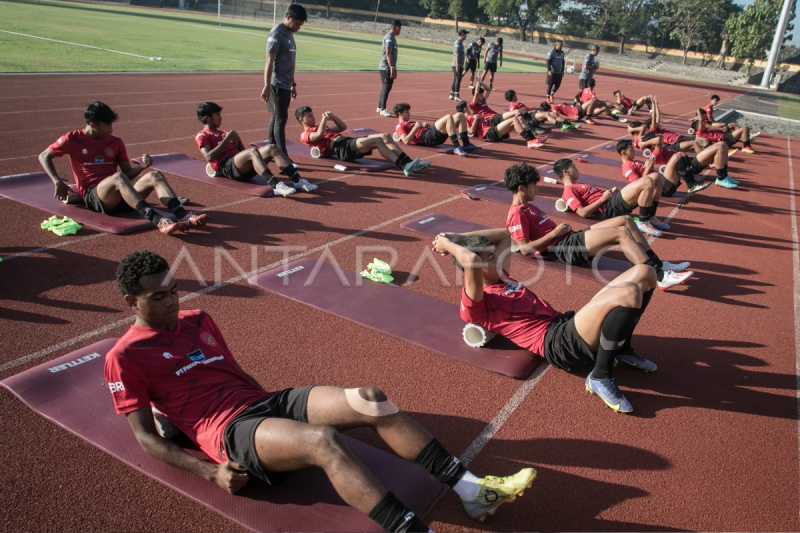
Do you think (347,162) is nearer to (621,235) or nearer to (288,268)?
(288,268)

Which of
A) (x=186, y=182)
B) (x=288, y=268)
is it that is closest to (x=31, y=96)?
(x=186, y=182)

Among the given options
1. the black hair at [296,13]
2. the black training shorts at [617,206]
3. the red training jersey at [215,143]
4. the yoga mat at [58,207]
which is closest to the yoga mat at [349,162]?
the red training jersey at [215,143]

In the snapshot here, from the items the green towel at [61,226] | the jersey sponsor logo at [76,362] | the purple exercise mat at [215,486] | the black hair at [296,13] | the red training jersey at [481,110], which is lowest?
the purple exercise mat at [215,486]

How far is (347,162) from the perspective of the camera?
9.30 m

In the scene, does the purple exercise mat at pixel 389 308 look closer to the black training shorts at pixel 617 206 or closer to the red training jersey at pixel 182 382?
the red training jersey at pixel 182 382

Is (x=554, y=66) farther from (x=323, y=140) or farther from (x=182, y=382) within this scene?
(x=182, y=382)

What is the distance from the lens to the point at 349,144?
354 inches

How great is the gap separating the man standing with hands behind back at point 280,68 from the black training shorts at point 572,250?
450 cm

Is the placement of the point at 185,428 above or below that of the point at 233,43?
below

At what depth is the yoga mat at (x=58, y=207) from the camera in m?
5.73

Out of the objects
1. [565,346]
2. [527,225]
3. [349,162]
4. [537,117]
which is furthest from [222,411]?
[537,117]

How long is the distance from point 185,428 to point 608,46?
215 ft

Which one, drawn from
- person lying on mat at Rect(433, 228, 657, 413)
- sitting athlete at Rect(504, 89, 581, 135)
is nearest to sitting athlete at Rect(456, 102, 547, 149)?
sitting athlete at Rect(504, 89, 581, 135)

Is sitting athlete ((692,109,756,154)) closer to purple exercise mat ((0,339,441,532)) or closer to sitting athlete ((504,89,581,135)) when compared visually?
sitting athlete ((504,89,581,135))
